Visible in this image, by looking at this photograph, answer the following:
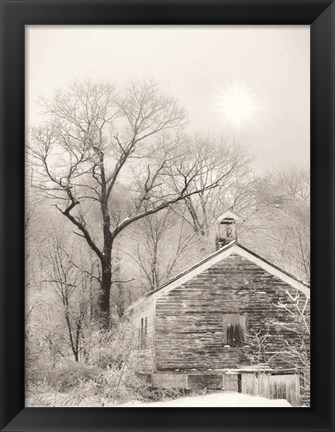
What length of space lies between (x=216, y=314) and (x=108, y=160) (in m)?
0.68

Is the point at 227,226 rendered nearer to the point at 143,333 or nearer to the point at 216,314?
the point at 216,314

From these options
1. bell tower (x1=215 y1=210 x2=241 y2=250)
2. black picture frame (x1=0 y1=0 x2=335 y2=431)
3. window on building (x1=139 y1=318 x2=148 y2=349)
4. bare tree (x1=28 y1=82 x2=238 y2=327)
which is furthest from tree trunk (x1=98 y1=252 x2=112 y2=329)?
bell tower (x1=215 y1=210 x2=241 y2=250)

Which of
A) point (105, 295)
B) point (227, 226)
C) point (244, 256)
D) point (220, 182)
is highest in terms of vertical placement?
point (220, 182)

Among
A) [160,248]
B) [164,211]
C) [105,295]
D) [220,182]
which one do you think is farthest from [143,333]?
[220,182]

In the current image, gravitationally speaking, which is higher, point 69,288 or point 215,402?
point 69,288

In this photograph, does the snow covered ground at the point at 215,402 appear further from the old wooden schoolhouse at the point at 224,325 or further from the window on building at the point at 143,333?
the window on building at the point at 143,333

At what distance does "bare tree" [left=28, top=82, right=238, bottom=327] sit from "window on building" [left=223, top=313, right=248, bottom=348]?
0.43 meters

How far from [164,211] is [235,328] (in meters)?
0.49

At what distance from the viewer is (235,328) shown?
82.4 inches

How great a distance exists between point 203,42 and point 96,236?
2.63 feet

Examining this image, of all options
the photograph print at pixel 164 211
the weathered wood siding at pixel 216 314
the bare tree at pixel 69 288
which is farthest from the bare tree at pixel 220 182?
the bare tree at pixel 69 288

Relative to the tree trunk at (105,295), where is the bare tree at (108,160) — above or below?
above
